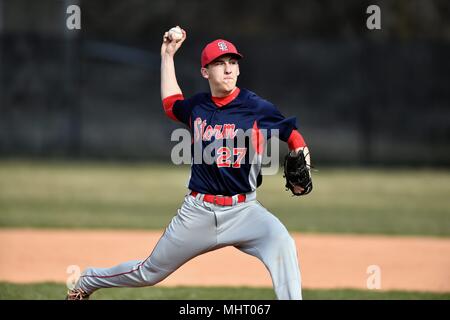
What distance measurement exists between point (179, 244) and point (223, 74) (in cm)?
108

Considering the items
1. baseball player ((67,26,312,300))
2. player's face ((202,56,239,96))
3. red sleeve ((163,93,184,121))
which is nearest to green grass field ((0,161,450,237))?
red sleeve ((163,93,184,121))

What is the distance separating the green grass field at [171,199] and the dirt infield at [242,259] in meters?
0.86

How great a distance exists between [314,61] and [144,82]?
382 cm

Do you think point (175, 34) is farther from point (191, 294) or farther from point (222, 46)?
point (191, 294)

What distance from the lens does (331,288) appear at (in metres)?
7.65

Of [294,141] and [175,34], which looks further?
[175,34]

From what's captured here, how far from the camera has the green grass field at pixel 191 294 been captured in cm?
699

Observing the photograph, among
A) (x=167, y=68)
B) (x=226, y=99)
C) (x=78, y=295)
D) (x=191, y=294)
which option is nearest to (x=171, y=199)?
(x=191, y=294)

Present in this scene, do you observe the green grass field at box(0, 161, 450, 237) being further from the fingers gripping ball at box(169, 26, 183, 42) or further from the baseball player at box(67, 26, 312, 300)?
the baseball player at box(67, 26, 312, 300)

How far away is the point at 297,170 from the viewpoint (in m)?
5.18

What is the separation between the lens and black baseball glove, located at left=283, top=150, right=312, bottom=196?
516 cm

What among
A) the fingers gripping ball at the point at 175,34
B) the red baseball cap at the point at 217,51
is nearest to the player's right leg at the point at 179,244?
the red baseball cap at the point at 217,51

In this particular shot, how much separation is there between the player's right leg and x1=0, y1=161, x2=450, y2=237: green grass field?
5761mm
